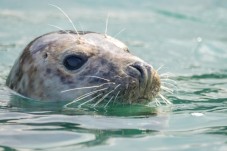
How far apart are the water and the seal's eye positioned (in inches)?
17.4

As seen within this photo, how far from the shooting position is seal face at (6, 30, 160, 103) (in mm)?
5273

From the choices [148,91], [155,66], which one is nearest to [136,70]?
[148,91]

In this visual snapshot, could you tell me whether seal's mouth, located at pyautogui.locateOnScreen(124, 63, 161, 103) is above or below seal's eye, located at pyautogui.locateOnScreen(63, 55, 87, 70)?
below

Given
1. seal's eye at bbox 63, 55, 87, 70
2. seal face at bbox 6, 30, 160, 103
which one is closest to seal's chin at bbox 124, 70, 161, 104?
seal face at bbox 6, 30, 160, 103

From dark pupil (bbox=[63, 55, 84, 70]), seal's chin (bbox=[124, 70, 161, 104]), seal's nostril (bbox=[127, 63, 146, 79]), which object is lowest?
seal's chin (bbox=[124, 70, 161, 104])

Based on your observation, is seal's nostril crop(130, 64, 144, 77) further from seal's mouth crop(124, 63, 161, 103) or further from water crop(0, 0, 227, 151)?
water crop(0, 0, 227, 151)

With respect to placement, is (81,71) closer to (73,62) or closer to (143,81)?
(73,62)

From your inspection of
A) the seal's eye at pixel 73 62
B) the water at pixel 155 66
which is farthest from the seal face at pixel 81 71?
the water at pixel 155 66

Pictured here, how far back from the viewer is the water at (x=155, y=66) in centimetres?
435

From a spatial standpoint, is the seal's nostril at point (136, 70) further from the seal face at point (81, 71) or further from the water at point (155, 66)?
the water at point (155, 66)

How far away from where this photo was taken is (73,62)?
5.75 metres

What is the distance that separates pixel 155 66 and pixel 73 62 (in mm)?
3176

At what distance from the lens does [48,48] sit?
19.5ft

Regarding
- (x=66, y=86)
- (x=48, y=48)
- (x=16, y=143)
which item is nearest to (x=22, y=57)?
(x=48, y=48)
